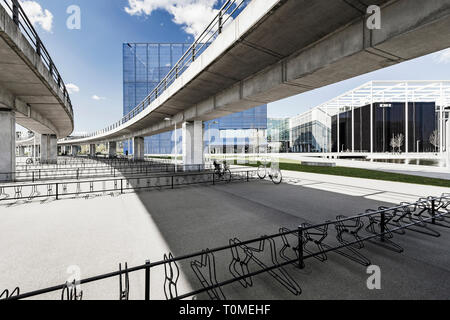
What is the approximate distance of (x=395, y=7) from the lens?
603cm

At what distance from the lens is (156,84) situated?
89.8m

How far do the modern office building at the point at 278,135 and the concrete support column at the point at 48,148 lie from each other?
79.0 meters

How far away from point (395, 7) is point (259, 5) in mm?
3924

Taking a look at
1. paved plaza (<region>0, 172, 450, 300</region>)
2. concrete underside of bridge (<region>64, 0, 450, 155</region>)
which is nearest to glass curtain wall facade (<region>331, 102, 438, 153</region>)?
paved plaza (<region>0, 172, 450, 300</region>)

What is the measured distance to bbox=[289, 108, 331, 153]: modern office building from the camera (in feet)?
246

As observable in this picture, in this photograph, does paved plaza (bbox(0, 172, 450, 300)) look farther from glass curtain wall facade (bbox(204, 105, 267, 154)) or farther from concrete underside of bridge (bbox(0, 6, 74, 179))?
glass curtain wall facade (bbox(204, 105, 267, 154))

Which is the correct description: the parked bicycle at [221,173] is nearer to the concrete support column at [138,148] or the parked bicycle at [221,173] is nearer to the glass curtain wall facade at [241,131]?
the concrete support column at [138,148]

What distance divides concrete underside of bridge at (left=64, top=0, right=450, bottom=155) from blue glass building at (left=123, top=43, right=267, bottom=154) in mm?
74133

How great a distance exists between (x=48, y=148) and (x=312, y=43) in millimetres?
54266

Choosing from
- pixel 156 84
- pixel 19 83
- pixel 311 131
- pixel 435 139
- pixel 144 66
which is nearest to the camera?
pixel 19 83

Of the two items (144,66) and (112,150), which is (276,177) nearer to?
(112,150)

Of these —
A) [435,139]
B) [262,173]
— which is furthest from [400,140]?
[262,173]

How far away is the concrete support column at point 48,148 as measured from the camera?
4375 cm
